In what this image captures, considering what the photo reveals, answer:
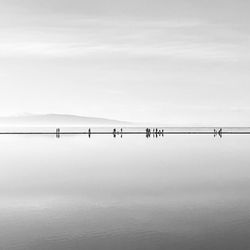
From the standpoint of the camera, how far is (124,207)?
80.4 ft

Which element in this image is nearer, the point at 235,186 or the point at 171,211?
the point at 171,211

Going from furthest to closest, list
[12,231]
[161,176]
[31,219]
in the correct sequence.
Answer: [161,176], [31,219], [12,231]

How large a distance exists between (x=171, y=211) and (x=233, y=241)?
601cm

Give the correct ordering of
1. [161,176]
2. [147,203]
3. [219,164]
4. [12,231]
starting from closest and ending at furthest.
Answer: [12,231], [147,203], [161,176], [219,164]

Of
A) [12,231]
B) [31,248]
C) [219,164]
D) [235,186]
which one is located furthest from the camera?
[219,164]

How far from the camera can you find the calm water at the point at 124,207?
18.0 metres

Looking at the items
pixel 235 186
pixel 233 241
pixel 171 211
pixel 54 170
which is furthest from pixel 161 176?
pixel 233 241

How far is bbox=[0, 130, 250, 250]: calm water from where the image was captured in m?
18.0

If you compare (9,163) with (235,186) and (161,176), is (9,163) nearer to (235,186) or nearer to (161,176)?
(161,176)

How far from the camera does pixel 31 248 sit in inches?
669

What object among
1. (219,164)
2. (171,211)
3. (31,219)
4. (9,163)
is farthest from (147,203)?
(9,163)

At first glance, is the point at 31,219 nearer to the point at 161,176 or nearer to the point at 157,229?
the point at 157,229

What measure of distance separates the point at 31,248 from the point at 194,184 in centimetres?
1879

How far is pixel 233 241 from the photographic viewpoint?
17.7 meters
